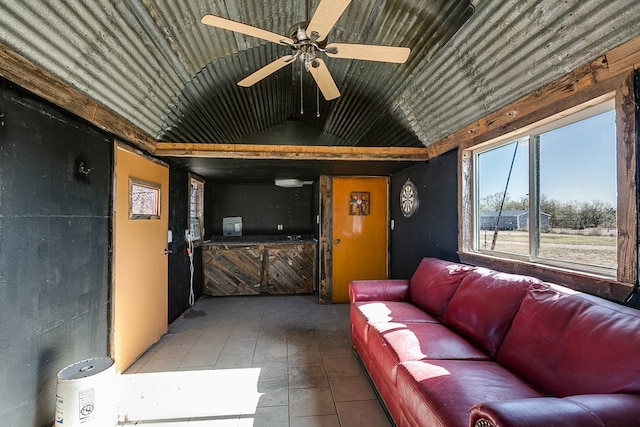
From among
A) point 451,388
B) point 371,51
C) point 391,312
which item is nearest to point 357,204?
point 391,312

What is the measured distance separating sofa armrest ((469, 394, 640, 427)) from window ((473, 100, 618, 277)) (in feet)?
3.07

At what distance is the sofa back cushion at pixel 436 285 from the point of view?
2.51 meters

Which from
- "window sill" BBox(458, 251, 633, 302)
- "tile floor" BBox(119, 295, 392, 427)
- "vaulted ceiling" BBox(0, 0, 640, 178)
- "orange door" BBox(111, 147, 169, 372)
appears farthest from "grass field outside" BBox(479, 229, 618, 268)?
"orange door" BBox(111, 147, 169, 372)

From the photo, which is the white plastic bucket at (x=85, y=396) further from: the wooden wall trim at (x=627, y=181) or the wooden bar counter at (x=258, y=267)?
the wooden bar counter at (x=258, y=267)

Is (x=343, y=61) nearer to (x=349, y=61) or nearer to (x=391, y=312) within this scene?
(x=349, y=61)

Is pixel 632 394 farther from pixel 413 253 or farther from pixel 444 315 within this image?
pixel 413 253

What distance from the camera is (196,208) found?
4.96 m

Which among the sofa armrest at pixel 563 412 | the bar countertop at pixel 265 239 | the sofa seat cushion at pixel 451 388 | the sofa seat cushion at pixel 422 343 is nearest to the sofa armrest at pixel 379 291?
the sofa seat cushion at pixel 422 343

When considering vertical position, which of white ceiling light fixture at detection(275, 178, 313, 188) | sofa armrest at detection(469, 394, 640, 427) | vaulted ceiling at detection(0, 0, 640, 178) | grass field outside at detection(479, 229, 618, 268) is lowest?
sofa armrest at detection(469, 394, 640, 427)

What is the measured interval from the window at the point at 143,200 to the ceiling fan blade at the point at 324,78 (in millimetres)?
1937

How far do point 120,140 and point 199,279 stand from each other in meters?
3.03

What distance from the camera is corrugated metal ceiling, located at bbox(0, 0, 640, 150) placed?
4.87 ft

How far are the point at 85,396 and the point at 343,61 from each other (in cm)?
353

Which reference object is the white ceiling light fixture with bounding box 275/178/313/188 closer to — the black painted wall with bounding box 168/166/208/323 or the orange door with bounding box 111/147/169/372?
the black painted wall with bounding box 168/166/208/323
